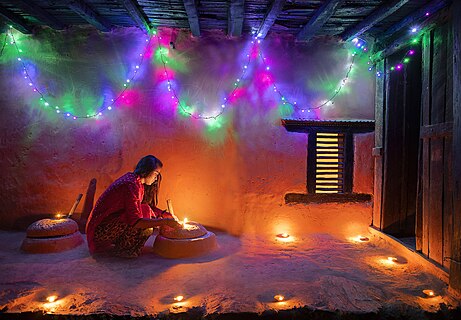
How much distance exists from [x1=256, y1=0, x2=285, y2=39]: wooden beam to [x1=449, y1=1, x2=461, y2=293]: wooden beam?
7.64 feet

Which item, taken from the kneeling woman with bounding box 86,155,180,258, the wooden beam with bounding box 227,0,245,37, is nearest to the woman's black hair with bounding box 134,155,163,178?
the kneeling woman with bounding box 86,155,180,258

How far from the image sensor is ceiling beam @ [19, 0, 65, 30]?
5.34 m

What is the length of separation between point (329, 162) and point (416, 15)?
9.92ft

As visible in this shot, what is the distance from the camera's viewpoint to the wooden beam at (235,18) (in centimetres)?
503

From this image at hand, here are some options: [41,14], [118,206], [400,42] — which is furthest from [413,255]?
[41,14]

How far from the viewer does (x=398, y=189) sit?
6145mm

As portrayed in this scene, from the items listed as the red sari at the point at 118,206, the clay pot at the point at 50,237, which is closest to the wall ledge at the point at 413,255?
the red sari at the point at 118,206

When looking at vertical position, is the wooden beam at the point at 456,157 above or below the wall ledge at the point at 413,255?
above

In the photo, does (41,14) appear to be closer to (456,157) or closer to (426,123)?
(426,123)

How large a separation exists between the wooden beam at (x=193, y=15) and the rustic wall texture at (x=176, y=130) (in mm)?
435

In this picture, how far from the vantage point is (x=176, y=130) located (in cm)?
665

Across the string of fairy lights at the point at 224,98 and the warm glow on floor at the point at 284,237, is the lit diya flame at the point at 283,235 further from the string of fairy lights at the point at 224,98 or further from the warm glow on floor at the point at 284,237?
the string of fairy lights at the point at 224,98

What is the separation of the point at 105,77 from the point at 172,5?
222 centimetres

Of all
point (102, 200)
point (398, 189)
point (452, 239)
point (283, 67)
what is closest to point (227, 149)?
point (283, 67)
